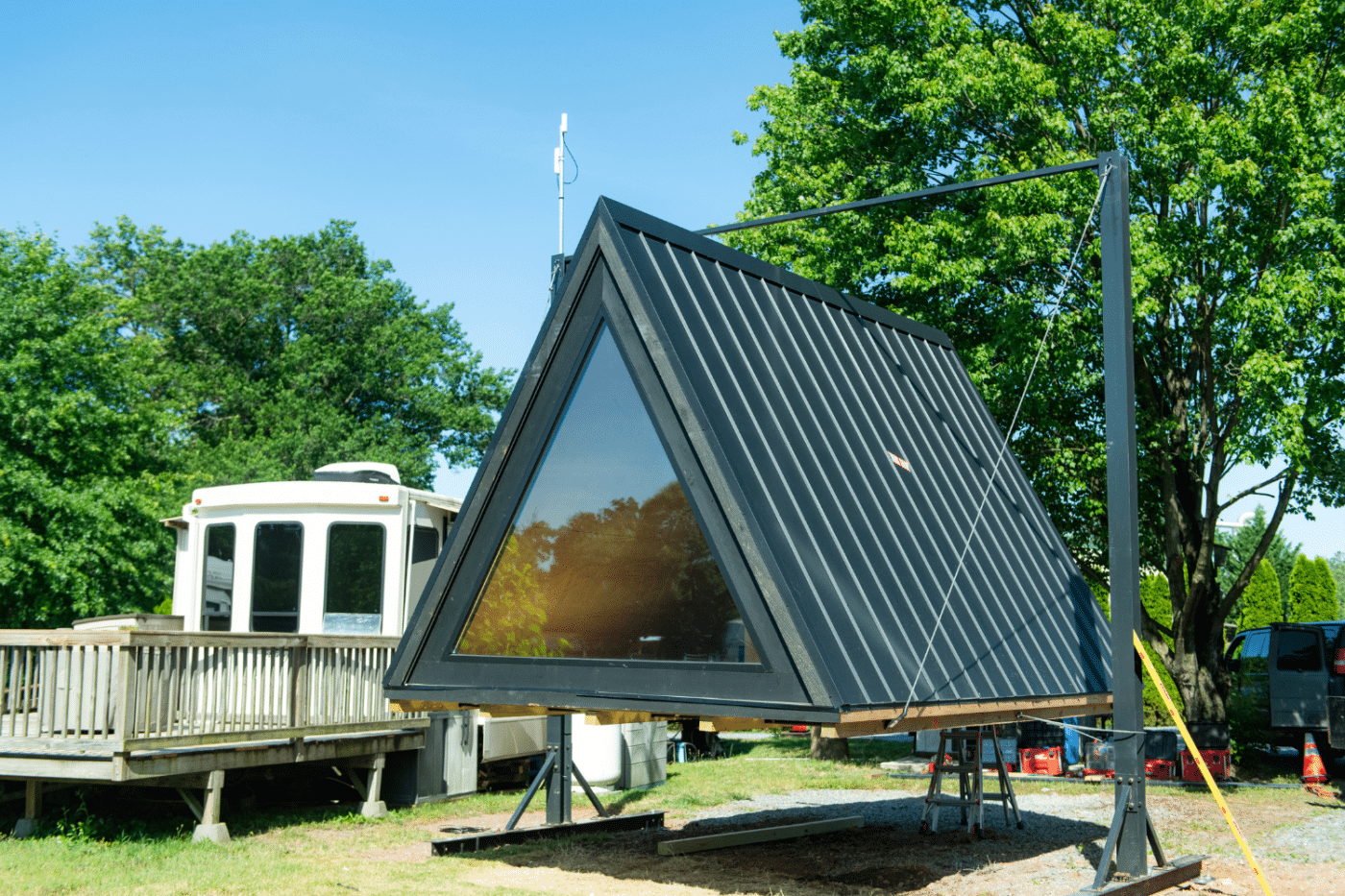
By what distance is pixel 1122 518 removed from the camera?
839cm

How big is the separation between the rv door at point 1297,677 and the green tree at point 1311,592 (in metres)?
24.4

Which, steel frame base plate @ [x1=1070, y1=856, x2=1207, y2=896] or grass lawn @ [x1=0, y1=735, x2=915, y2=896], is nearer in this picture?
steel frame base plate @ [x1=1070, y1=856, x2=1207, y2=896]

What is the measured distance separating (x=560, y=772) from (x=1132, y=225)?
9905mm

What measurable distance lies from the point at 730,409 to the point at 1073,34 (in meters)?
11.0

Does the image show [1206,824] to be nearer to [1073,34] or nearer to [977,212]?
[977,212]

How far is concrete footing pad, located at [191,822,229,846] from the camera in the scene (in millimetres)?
9688

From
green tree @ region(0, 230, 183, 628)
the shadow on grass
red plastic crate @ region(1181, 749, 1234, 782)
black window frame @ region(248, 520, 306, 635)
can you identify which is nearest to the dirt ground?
the shadow on grass

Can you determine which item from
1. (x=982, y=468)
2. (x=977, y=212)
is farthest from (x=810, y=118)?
(x=982, y=468)

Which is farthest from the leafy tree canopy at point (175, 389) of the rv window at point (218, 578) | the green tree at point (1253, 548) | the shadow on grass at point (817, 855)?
the green tree at point (1253, 548)

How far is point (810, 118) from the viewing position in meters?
18.3

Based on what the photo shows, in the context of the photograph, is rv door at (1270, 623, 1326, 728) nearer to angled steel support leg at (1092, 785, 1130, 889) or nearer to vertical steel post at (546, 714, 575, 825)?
angled steel support leg at (1092, 785, 1130, 889)

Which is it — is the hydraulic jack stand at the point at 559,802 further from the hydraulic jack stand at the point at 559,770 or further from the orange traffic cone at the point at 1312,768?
the orange traffic cone at the point at 1312,768

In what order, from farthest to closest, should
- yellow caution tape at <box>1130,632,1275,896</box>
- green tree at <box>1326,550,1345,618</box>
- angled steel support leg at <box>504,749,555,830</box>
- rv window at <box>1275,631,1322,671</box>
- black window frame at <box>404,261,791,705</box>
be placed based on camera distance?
1. green tree at <box>1326,550,1345,618</box>
2. rv window at <box>1275,631,1322,671</box>
3. angled steel support leg at <box>504,749,555,830</box>
4. yellow caution tape at <box>1130,632,1275,896</box>
5. black window frame at <box>404,261,791,705</box>

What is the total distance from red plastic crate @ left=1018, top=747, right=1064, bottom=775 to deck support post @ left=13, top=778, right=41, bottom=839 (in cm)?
1302
